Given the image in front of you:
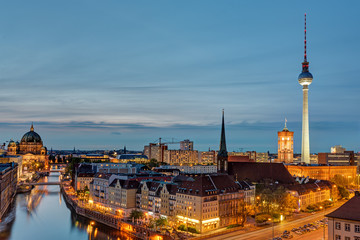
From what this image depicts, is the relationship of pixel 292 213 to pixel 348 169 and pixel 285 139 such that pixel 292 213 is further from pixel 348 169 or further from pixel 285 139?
pixel 285 139

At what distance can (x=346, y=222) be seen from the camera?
Answer: 36969 mm

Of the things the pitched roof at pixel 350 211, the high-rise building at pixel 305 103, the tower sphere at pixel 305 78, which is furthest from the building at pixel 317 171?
the pitched roof at pixel 350 211

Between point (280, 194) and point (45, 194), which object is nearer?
point (280, 194)

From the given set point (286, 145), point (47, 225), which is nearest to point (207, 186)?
point (47, 225)

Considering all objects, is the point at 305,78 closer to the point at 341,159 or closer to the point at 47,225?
the point at 341,159

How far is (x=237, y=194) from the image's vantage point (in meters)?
65.2

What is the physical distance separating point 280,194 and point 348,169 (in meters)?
75.8

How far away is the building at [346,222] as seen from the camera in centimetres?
3628

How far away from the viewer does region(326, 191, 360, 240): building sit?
36.3m

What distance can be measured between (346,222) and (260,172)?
5344cm

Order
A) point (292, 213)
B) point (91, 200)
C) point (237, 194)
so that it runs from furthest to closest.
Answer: point (91, 200)
point (292, 213)
point (237, 194)

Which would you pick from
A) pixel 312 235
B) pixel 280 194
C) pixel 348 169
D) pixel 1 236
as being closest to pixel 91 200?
pixel 1 236

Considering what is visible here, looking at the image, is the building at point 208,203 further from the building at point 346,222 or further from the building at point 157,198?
the building at point 346,222

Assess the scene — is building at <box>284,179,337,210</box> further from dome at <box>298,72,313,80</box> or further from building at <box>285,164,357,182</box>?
dome at <box>298,72,313,80</box>
